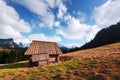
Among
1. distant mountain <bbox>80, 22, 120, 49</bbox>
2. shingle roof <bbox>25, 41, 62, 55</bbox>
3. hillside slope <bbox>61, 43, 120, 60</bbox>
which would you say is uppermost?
distant mountain <bbox>80, 22, 120, 49</bbox>

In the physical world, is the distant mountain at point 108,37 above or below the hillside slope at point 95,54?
above

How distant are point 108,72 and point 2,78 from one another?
20.7 meters

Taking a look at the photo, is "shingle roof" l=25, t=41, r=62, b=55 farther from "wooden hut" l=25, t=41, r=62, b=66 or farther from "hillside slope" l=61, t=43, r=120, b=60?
"hillside slope" l=61, t=43, r=120, b=60

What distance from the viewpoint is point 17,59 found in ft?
278

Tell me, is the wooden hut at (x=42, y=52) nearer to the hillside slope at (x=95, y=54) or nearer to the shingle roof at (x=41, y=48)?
the shingle roof at (x=41, y=48)

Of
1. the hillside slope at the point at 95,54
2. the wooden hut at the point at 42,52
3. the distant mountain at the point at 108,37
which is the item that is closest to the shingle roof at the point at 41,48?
the wooden hut at the point at 42,52

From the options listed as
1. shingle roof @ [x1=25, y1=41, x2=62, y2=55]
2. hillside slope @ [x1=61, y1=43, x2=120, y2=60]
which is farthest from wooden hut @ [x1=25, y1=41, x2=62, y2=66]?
hillside slope @ [x1=61, y1=43, x2=120, y2=60]

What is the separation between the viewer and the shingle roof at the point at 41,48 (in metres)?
46.6

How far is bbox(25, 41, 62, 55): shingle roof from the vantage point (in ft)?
153

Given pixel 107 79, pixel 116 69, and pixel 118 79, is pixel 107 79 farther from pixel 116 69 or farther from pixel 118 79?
pixel 116 69

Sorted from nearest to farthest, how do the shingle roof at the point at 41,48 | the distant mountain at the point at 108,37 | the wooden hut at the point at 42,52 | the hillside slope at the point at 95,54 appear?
1. the wooden hut at the point at 42,52
2. the shingle roof at the point at 41,48
3. the hillside slope at the point at 95,54
4. the distant mountain at the point at 108,37

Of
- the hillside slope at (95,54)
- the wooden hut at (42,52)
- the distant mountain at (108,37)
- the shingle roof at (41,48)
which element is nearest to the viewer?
the wooden hut at (42,52)

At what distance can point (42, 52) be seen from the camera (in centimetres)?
4722

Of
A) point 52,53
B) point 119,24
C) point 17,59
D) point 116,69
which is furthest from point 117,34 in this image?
point 116,69
